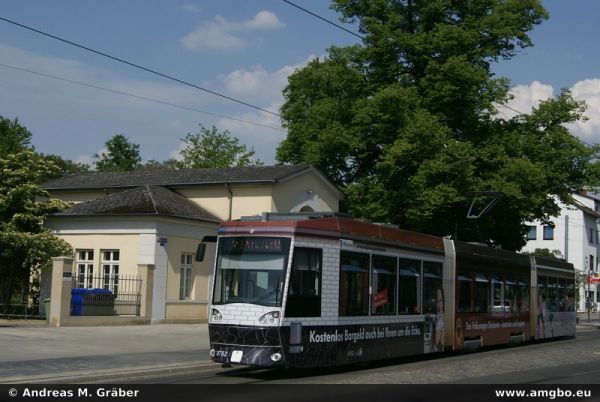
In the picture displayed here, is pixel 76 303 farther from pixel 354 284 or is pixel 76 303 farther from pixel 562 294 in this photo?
pixel 562 294

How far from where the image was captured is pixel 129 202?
34.3 meters

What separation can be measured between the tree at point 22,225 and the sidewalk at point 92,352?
4.04 m

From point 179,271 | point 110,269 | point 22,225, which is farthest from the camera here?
point 110,269

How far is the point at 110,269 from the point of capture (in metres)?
33.5

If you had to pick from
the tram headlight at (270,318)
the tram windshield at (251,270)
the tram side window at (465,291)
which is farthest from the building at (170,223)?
the tram headlight at (270,318)

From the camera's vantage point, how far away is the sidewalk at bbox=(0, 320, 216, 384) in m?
14.9

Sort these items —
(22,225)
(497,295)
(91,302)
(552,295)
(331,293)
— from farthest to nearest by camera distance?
1. (22,225)
2. (552,295)
3. (91,302)
4. (497,295)
5. (331,293)

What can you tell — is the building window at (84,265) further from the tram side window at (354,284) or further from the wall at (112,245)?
the tram side window at (354,284)

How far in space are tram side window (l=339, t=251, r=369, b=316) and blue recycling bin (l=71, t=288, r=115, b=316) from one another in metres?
14.8

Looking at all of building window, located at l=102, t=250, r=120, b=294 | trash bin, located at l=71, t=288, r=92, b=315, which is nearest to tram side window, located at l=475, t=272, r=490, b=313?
trash bin, located at l=71, t=288, r=92, b=315

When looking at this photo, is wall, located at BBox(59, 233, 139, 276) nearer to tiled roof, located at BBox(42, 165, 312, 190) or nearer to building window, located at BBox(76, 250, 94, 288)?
building window, located at BBox(76, 250, 94, 288)

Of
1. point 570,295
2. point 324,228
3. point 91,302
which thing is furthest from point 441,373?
point 570,295

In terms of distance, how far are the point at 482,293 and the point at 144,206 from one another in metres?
15.7

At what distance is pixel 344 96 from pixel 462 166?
27.3 ft
